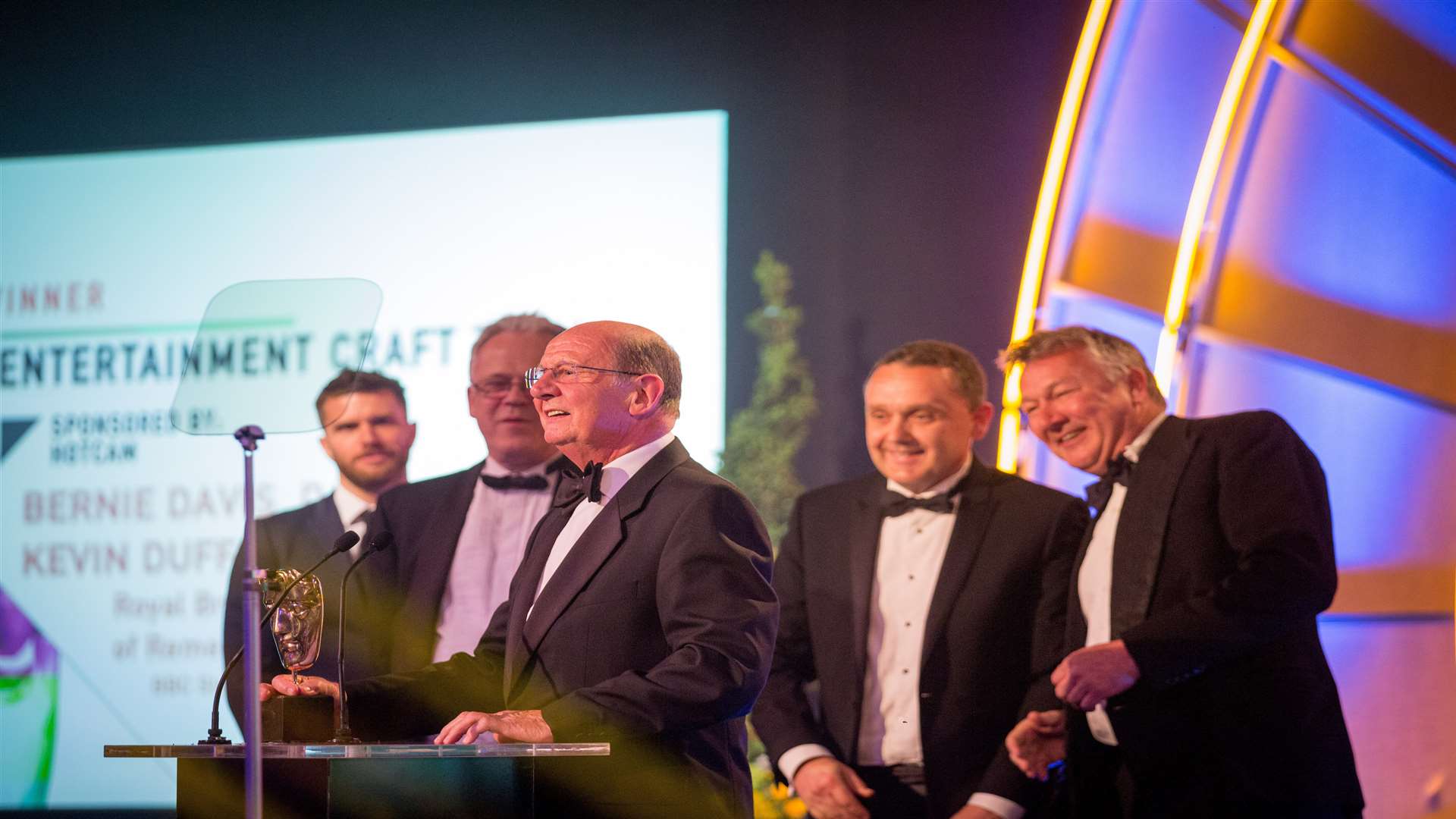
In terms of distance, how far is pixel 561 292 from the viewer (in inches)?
240

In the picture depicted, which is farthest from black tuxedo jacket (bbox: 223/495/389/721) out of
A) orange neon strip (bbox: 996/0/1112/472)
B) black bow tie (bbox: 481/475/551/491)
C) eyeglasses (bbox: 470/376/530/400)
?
orange neon strip (bbox: 996/0/1112/472)

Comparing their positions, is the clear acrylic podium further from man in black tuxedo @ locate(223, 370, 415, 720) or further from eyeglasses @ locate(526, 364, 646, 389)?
man in black tuxedo @ locate(223, 370, 415, 720)

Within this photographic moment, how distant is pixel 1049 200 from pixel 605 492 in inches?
111

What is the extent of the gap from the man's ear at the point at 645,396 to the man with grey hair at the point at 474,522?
110 cm

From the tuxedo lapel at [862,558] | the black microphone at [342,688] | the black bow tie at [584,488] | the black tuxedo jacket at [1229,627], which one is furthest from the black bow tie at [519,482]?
the black tuxedo jacket at [1229,627]

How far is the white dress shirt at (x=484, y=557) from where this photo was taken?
400cm

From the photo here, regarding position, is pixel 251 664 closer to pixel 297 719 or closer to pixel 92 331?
pixel 297 719

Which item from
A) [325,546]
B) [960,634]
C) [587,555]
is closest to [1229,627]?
[960,634]

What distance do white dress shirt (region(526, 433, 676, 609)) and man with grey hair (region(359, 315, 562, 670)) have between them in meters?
1.00

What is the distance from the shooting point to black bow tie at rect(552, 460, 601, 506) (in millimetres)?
3004

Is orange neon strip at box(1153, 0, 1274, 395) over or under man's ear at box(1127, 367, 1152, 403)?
over

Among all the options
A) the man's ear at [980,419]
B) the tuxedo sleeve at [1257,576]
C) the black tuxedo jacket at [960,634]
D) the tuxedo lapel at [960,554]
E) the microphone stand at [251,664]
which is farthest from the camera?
the man's ear at [980,419]

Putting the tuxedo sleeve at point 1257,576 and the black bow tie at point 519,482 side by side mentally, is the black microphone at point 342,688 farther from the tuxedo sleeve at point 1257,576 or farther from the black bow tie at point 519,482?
the tuxedo sleeve at point 1257,576

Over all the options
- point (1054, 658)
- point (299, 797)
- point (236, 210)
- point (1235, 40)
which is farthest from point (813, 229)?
point (299, 797)
